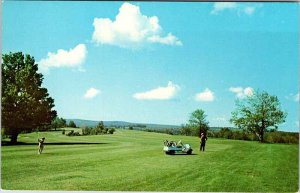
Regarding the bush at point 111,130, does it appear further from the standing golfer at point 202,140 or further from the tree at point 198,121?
the standing golfer at point 202,140

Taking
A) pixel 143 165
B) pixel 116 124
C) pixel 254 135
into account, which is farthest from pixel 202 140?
pixel 116 124

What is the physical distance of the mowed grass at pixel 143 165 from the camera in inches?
276

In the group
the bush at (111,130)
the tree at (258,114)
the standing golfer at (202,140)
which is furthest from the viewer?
the standing golfer at (202,140)

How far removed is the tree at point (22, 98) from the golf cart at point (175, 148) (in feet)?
4.16

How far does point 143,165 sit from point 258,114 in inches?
53.7

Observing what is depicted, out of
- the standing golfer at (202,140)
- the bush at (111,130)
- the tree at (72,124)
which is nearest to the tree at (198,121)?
the standing golfer at (202,140)

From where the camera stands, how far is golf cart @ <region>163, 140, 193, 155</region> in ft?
23.8

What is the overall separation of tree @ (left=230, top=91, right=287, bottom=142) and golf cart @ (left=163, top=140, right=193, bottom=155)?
57cm

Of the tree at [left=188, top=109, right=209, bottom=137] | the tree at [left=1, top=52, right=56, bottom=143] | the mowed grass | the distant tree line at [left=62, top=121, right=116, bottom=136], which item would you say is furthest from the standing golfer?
the tree at [left=1, top=52, right=56, bottom=143]

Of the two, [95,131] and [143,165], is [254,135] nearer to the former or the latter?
[143,165]

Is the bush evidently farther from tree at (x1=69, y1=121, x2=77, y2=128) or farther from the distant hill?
tree at (x1=69, y1=121, x2=77, y2=128)

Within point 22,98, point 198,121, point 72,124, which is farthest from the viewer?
point 22,98

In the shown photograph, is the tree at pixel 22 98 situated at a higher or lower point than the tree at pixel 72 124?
higher

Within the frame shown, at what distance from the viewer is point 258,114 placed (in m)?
7.24
